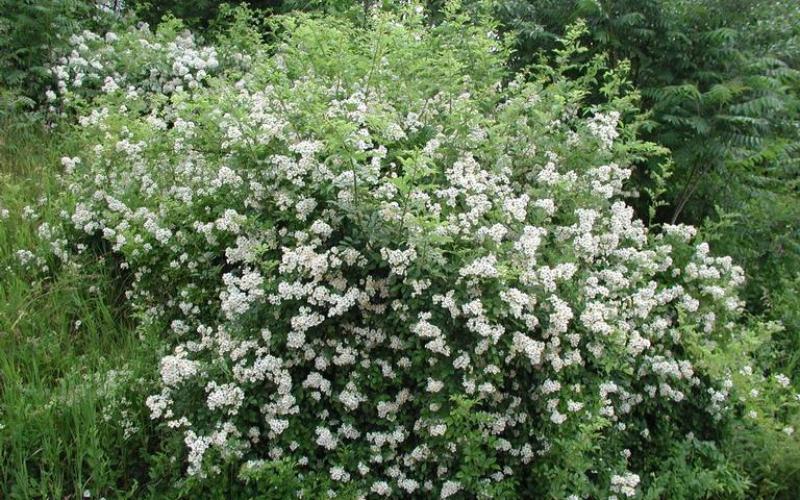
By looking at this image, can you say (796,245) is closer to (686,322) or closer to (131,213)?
(686,322)

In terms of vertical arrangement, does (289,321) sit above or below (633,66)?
below

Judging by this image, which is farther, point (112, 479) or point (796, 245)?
point (796, 245)

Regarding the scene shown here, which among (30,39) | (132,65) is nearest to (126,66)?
(132,65)

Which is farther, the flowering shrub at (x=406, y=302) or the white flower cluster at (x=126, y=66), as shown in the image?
the white flower cluster at (x=126, y=66)

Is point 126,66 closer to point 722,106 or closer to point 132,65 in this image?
point 132,65

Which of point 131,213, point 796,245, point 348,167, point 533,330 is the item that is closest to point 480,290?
point 533,330

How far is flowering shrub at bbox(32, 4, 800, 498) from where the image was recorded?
3193mm

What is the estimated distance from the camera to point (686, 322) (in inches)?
161

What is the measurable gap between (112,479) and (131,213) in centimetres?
150

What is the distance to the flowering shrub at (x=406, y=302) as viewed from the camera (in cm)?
319

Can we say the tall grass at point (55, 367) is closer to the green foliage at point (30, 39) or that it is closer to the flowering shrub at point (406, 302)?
the flowering shrub at point (406, 302)

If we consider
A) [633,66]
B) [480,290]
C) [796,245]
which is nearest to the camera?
[480,290]

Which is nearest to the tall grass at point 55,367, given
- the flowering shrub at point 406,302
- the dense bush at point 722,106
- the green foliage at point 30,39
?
the flowering shrub at point 406,302

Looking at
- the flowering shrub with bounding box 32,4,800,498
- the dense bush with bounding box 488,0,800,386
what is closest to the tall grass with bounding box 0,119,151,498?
the flowering shrub with bounding box 32,4,800,498
